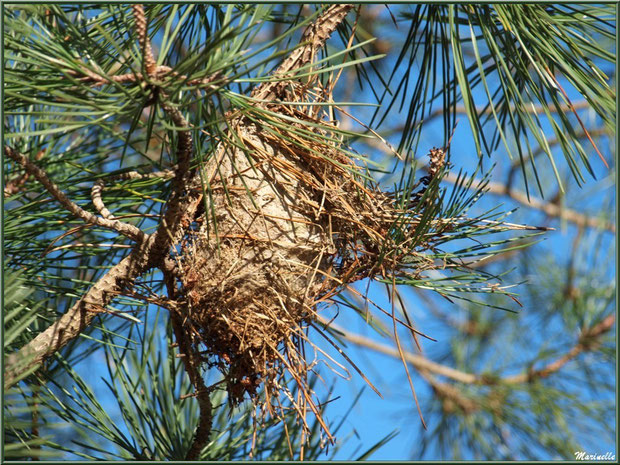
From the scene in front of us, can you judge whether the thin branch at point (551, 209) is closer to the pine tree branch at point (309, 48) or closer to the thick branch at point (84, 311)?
the pine tree branch at point (309, 48)

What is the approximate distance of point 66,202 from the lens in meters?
0.87

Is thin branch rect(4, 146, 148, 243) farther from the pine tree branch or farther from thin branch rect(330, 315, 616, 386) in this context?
thin branch rect(330, 315, 616, 386)

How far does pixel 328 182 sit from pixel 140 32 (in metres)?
0.43

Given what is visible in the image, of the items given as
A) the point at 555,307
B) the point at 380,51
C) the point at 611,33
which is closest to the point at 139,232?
the point at 611,33

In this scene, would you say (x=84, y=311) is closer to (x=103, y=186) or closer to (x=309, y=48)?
(x=103, y=186)

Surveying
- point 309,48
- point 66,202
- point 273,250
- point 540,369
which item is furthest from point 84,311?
point 540,369

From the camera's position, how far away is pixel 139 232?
0.92 meters

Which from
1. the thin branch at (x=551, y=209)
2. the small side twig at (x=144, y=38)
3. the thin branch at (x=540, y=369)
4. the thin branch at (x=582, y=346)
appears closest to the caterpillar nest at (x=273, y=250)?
the small side twig at (x=144, y=38)

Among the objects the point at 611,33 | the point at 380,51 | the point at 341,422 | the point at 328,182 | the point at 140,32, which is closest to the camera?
the point at 140,32

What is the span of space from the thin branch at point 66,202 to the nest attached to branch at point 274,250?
0.11 m

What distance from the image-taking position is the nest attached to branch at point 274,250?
38.9 inches

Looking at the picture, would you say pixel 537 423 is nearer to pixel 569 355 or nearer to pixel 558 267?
pixel 569 355

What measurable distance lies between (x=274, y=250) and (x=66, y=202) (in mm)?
311

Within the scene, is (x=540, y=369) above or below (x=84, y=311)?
above
